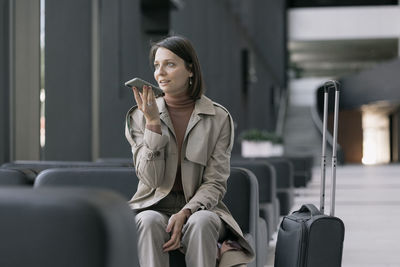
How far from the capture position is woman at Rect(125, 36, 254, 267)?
2.40 meters

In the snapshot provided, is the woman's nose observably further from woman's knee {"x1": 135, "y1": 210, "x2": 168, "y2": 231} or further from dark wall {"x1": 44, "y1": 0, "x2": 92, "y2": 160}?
dark wall {"x1": 44, "y1": 0, "x2": 92, "y2": 160}

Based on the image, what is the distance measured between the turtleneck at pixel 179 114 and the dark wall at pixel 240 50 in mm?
8225

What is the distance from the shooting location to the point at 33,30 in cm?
537

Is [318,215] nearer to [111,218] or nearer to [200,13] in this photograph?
[111,218]

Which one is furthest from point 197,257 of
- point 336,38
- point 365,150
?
point 365,150

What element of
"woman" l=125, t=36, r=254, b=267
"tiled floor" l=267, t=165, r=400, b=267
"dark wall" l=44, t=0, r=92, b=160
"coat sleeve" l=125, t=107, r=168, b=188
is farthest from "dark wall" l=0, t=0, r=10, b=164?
"coat sleeve" l=125, t=107, r=168, b=188

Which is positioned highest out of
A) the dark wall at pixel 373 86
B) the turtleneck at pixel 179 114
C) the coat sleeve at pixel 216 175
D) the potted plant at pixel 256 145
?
the dark wall at pixel 373 86

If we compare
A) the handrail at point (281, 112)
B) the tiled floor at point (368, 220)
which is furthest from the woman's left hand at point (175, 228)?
the handrail at point (281, 112)

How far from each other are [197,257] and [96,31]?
5.41 metres

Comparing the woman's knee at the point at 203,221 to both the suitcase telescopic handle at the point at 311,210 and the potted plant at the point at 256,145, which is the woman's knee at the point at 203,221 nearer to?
the suitcase telescopic handle at the point at 311,210

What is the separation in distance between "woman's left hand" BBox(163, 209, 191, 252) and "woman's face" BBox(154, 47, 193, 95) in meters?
0.55

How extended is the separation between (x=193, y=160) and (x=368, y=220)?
4719 millimetres

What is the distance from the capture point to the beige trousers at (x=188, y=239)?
236 cm

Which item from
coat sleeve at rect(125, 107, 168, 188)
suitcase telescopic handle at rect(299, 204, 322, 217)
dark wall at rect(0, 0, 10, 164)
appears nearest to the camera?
coat sleeve at rect(125, 107, 168, 188)
